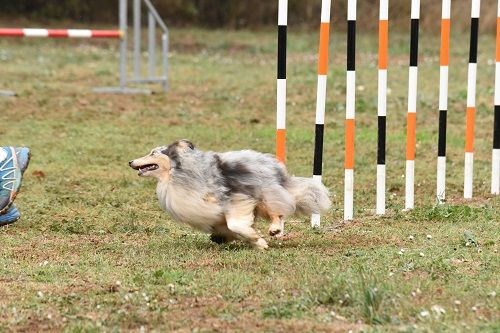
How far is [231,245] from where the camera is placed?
8.46m

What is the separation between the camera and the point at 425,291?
264 inches

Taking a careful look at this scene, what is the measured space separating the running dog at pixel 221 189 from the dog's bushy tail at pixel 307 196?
0.13 feet

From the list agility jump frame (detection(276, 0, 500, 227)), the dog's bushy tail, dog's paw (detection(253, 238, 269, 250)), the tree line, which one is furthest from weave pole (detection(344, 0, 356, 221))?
the tree line

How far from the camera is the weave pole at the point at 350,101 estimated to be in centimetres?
915

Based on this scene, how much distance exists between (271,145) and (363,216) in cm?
478

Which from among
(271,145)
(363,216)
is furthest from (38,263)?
(271,145)

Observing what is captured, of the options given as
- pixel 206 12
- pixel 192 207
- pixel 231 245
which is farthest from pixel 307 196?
pixel 206 12

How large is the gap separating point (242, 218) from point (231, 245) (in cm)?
40

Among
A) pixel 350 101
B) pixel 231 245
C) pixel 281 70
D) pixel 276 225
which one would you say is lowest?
pixel 231 245

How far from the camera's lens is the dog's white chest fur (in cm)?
804

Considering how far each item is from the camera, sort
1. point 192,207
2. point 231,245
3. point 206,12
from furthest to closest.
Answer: point 206,12
point 231,245
point 192,207

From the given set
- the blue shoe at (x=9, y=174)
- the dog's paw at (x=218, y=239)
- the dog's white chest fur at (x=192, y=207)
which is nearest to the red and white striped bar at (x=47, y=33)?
the blue shoe at (x=9, y=174)

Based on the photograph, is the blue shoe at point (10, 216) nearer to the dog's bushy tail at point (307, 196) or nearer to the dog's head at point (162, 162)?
the dog's head at point (162, 162)

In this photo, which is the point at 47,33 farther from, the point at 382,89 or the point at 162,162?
the point at 162,162
